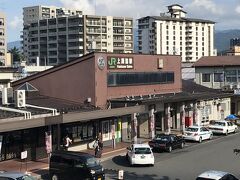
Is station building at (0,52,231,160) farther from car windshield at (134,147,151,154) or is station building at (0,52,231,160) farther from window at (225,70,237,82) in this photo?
window at (225,70,237,82)

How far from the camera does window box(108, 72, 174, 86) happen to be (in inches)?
1849

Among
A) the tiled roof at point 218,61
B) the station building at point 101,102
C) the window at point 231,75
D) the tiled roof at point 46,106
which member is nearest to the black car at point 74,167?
the station building at point 101,102

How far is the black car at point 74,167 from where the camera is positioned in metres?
27.9

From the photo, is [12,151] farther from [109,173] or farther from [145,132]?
[145,132]

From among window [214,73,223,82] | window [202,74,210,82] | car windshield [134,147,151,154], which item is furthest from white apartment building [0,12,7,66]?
car windshield [134,147,151,154]

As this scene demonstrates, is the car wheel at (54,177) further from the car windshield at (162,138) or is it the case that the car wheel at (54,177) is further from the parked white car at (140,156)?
the car windshield at (162,138)

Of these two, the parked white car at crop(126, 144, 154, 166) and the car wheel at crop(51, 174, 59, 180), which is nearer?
the car wheel at crop(51, 174, 59, 180)

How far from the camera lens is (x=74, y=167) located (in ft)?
92.2

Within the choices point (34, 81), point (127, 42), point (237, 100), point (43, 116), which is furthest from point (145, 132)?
point (127, 42)

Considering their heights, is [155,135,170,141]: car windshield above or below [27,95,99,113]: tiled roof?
below

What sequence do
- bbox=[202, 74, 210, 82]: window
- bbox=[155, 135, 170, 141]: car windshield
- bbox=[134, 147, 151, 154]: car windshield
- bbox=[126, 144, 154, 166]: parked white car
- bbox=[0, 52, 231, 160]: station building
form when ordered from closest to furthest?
1. bbox=[126, 144, 154, 166]: parked white car
2. bbox=[134, 147, 151, 154]: car windshield
3. bbox=[0, 52, 231, 160]: station building
4. bbox=[155, 135, 170, 141]: car windshield
5. bbox=[202, 74, 210, 82]: window

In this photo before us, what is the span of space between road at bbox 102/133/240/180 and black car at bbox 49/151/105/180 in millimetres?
2343

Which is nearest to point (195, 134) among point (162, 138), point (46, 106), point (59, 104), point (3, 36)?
point (162, 138)

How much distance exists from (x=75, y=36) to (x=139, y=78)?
121 m
